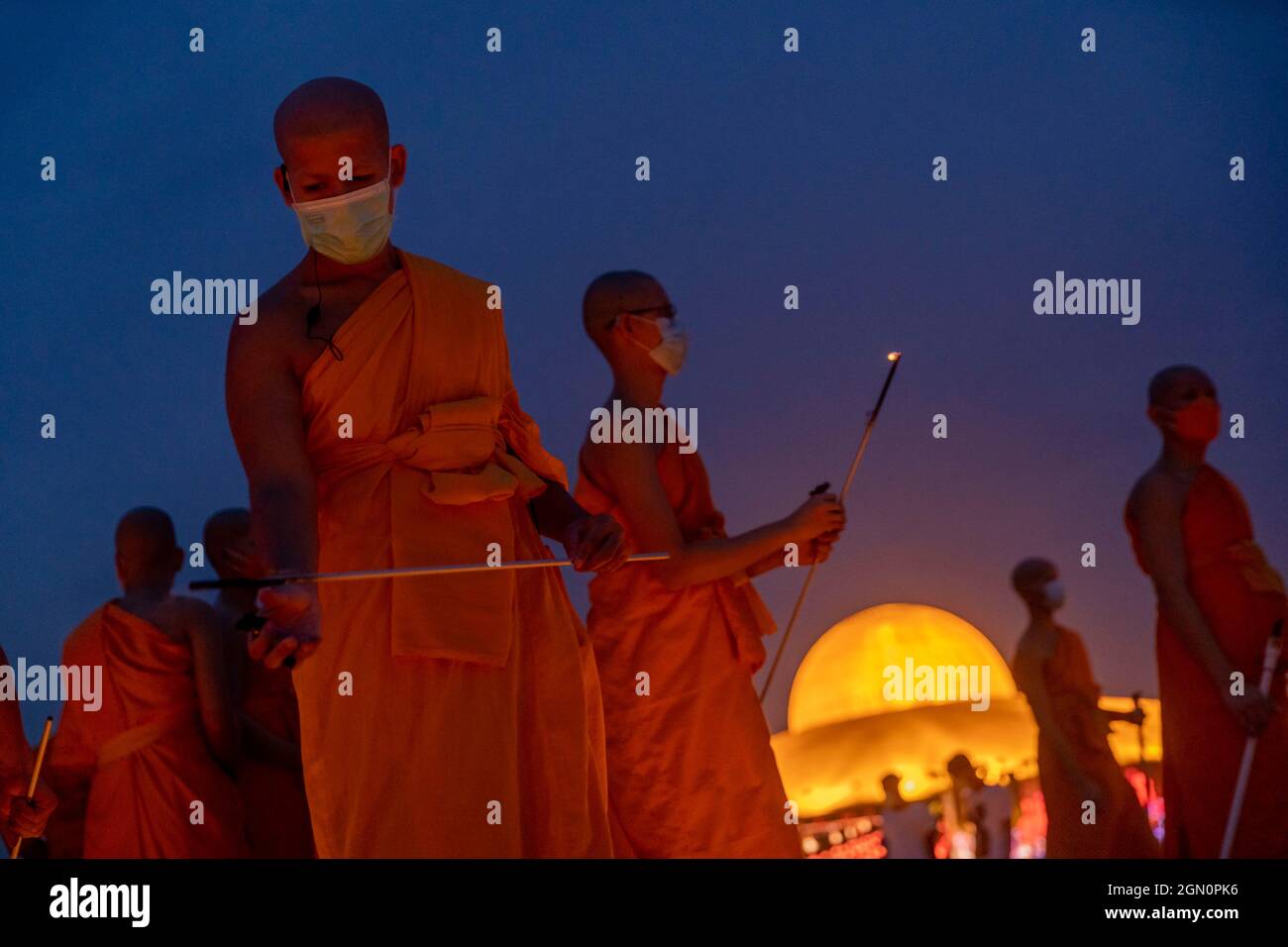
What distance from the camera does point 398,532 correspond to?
10.4ft

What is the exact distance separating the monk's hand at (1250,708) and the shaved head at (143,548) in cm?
282

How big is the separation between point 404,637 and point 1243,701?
2.52 meters

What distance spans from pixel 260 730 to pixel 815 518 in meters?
1.94

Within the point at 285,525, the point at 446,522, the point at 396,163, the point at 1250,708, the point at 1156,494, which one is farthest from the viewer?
the point at 1156,494

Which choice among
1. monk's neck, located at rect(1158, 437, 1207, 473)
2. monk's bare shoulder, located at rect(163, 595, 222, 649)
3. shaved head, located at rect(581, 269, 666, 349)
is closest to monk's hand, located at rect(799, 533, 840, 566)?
shaved head, located at rect(581, 269, 666, 349)

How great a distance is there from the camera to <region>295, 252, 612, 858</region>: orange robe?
3.07 meters

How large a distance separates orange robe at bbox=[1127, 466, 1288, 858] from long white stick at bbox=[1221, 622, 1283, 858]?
0.02 meters

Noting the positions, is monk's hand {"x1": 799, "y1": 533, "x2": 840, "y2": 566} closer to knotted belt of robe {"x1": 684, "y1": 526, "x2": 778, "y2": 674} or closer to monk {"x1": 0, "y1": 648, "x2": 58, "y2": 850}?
knotted belt of robe {"x1": 684, "y1": 526, "x2": 778, "y2": 674}

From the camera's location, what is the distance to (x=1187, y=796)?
4914 millimetres

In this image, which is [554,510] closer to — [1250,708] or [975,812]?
[1250,708]

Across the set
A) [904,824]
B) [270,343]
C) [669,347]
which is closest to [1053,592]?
[904,824]

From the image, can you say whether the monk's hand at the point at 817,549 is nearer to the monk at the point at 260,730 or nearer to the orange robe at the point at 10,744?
the monk at the point at 260,730

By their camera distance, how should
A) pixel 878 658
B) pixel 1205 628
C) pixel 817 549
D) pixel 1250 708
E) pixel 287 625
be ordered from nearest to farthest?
pixel 287 625 < pixel 817 549 < pixel 1250 708 < pixel 1205 628 < pixel 878 658
